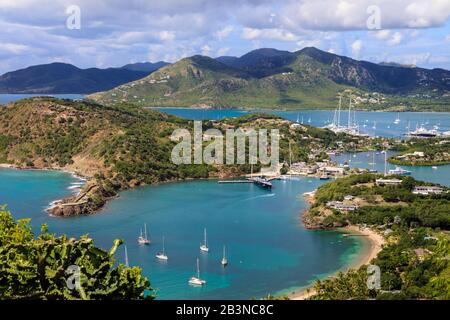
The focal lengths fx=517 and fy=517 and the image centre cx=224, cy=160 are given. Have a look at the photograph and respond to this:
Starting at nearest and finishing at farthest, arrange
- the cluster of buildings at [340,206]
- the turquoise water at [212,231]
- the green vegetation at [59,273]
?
the green vegetation at [59,273] < the turquoise water at [212,231] < the cluster of buildings at [340,206]

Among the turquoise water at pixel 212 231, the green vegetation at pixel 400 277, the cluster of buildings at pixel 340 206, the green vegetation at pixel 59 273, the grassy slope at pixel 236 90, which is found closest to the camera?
the green vegetation at pixel 59 273

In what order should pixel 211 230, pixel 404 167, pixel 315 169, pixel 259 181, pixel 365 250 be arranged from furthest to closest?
pixel 404 167
pixel 315 169
pixel 259 181
pixel 211 230
pixel 365 250

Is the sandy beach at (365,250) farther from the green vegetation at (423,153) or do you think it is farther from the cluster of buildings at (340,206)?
the green vegetation at (423,153)

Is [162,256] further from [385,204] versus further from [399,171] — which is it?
[399,171]

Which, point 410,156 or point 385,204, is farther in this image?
point 410,156

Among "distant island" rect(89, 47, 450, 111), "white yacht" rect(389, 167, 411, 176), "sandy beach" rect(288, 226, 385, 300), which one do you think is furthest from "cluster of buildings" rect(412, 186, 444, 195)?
"distant island" rect(89, 47, 450, 111)

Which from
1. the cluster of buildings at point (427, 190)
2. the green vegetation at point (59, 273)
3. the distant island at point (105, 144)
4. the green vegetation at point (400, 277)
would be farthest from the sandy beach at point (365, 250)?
the distant island at point (105, 144)

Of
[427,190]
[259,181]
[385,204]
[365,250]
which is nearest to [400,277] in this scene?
[365,250]
